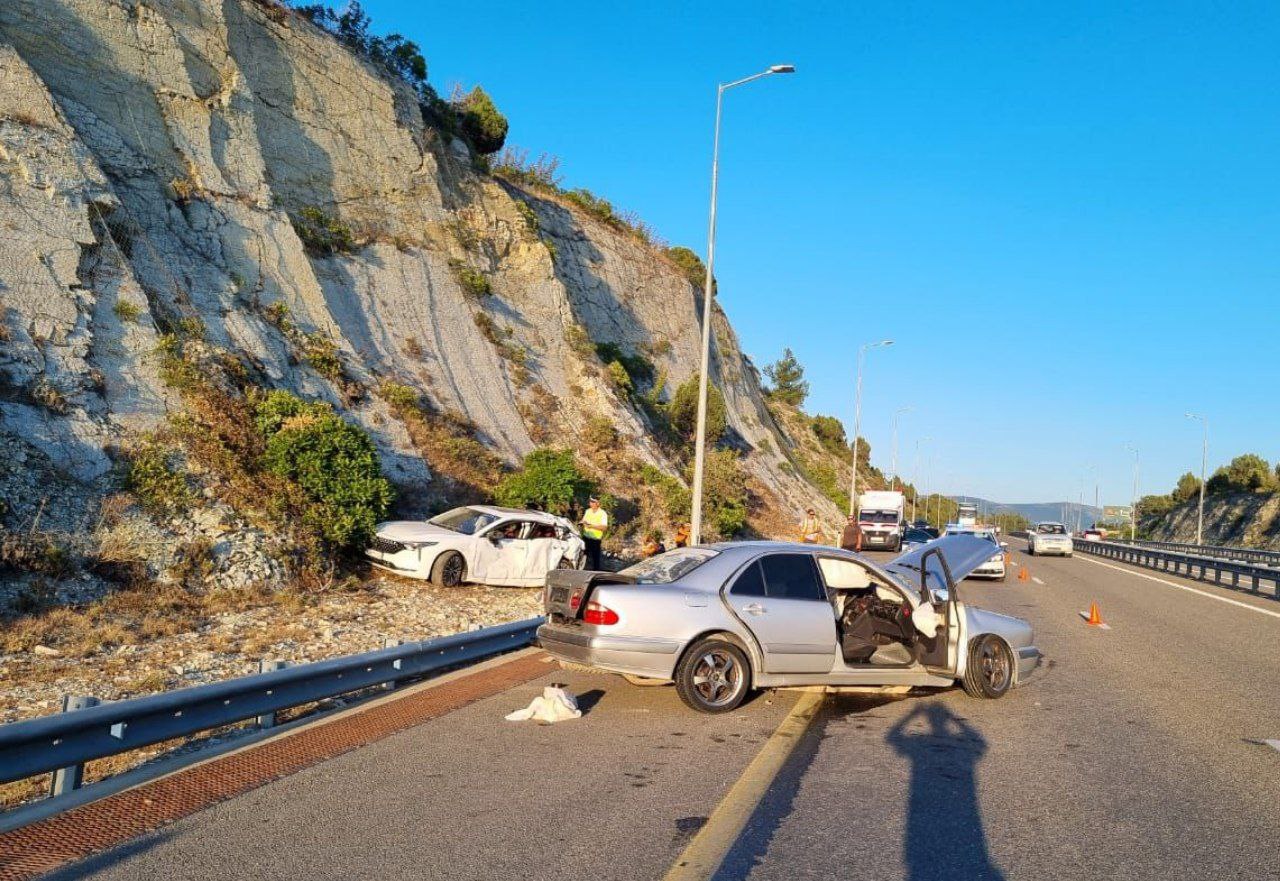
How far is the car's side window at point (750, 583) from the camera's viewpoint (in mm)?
8570

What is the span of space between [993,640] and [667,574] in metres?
3.12

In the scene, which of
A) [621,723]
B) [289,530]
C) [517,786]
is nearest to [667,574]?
[621,723]

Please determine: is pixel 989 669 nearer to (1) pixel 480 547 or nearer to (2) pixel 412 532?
(1) pixel 480 547

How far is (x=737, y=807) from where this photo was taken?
5.85 m

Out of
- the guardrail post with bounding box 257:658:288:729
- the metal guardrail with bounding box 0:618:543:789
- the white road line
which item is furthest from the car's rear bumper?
the white road line

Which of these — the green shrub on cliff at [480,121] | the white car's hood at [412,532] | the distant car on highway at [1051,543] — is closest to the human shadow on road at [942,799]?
the white car's hood at [412,532]

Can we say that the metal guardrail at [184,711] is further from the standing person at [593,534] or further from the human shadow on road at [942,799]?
the standing person at [593,534]

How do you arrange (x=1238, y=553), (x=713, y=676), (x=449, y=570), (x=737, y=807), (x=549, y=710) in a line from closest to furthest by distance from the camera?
(x=737, y=807) → (x=549, y=710) → (x=713, y=676) → (x=449, y=570) → (x=1238, y=553)

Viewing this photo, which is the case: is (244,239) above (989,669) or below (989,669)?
above

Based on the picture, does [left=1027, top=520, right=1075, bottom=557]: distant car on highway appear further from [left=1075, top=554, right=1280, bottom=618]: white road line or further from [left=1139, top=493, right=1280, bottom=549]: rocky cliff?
[left=1139, top=493, right=1280, bottom=549]: rocky cliff

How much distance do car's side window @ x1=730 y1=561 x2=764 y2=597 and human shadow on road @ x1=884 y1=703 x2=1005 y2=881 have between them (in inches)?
60.6

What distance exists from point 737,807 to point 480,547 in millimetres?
10542

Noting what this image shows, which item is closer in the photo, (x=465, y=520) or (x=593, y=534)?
(x=465, y=520)

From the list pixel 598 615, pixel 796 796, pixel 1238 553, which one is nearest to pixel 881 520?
pixel 1238 553
